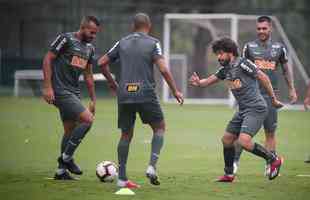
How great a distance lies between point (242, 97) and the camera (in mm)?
12023

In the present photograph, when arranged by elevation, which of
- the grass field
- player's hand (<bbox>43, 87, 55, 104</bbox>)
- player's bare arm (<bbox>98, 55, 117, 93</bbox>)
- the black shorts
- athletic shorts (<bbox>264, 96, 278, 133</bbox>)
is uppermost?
player's bare arm (<bbox>98, 55, 117, 93</bbox>)

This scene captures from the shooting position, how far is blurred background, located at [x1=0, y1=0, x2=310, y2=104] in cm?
3528

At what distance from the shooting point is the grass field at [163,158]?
11000 millimetres

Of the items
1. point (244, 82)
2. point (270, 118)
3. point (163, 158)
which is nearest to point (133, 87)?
point (244, 82)

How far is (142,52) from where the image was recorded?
11070 millimetres

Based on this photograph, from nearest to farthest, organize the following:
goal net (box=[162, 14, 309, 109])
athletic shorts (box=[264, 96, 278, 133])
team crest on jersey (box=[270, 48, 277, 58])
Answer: athletic shorts (box=[264, 96, 278, 133])
team crest on jersey (box=[270, 48, 277, 58])
goal net (box=[162, 14, 309, 109])

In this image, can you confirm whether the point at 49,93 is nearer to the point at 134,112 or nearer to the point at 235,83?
the point at 134,112

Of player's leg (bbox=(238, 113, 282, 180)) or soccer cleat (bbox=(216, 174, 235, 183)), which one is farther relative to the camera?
soccer cleat (bbox=(216, 174, 235, 183))

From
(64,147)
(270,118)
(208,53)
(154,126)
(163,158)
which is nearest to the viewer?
(154,126)

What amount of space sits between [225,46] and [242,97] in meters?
0.71

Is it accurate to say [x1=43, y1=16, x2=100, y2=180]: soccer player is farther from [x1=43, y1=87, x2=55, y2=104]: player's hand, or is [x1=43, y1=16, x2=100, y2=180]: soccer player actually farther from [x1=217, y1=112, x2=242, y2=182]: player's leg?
[x1=217, y1=112, x2=242, y2=182]: player's leg

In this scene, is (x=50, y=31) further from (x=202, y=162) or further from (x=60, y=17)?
(x=202, y=162)

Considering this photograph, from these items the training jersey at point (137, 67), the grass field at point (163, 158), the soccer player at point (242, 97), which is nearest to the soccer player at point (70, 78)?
the grass field at point (163, 158)

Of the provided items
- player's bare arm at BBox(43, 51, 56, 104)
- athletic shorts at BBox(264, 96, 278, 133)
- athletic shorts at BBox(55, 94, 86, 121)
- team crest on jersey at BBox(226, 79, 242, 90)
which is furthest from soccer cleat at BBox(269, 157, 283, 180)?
player's bare arm at BBox(43, 51, 56, 104)
